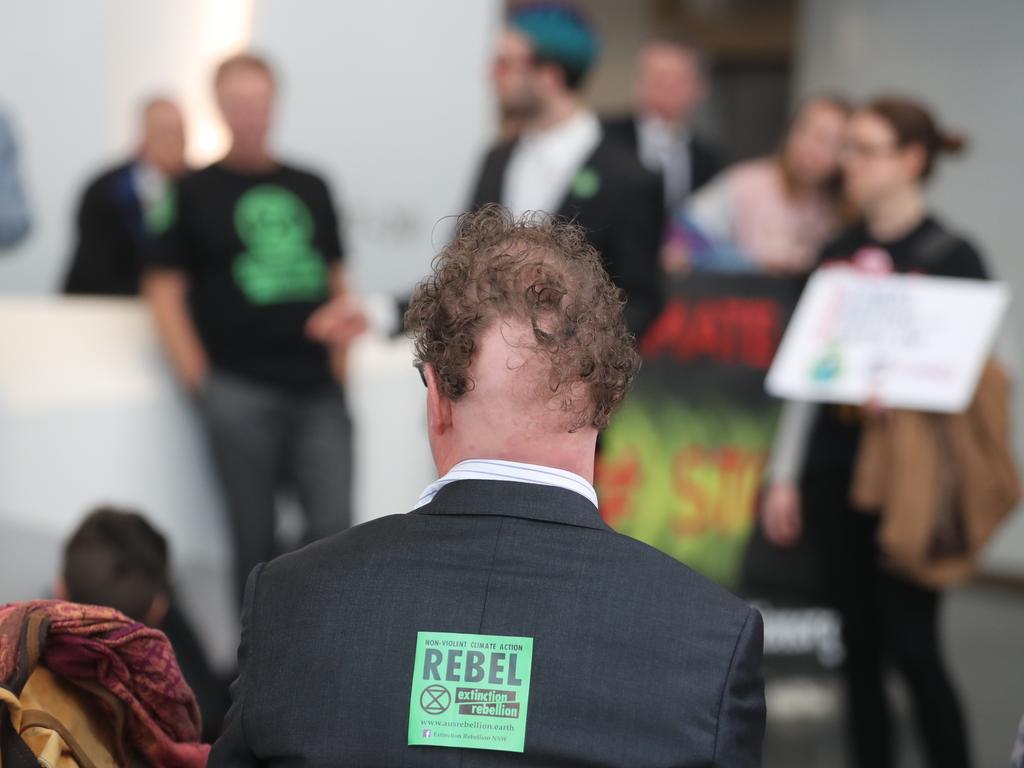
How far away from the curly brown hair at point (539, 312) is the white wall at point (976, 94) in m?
6.24

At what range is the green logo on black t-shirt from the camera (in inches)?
180

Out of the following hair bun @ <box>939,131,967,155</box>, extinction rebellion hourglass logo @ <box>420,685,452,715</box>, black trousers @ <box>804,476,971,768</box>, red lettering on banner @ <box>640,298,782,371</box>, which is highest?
hair bun @ <box>939,131,967,155</box>

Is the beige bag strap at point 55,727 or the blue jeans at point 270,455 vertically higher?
the beige bag strap at point 55,727

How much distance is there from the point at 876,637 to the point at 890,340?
816 mm

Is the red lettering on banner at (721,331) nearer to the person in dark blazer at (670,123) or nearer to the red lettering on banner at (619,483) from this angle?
the red lettering on banner at (619,483)

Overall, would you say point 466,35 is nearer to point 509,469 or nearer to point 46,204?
point 46,204

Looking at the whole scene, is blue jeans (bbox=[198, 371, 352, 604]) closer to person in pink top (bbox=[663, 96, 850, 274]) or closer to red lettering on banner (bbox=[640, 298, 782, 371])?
red lettering on banner (bbox=[640, 298, 782, 371])

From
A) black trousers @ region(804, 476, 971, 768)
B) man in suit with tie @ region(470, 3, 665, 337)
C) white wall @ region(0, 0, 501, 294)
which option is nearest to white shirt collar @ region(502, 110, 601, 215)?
man in suit with tie @ region(470, 3, 665, 337)

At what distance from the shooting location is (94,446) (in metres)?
4.56

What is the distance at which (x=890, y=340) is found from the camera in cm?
415

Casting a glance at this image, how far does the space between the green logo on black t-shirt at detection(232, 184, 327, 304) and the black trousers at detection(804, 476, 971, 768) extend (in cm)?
167

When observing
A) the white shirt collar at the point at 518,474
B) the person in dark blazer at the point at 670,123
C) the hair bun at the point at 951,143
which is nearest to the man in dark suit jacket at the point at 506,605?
the white shirt collar at the point at 518,474

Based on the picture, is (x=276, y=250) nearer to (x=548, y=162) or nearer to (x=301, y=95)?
(x=548, y=162)

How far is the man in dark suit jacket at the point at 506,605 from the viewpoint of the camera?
1442 mm
